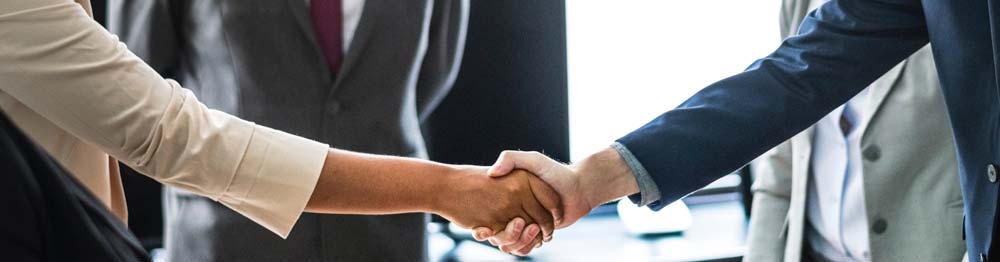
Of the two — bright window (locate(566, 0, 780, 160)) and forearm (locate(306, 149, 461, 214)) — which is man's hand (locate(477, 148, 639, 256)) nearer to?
forearm (locate(306, 149, 461, 214))

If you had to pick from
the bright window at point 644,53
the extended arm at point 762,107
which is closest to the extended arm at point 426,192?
the extended arm at point 762,107

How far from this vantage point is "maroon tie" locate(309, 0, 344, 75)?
2.73 meters

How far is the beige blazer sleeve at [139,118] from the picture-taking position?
66.6 inches

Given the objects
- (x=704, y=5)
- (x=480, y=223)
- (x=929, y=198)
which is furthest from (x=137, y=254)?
(x=704, y=5)

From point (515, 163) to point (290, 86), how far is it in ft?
1.68

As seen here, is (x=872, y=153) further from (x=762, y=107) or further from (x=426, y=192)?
(x=426, y=192)

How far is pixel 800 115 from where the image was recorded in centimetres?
231

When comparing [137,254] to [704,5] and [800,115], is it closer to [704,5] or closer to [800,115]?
[800,115]

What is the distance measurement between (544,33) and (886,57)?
1369 millimetres

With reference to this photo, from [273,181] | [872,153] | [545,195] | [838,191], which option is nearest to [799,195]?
[838,191]

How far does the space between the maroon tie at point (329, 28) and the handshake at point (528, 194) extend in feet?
1.58

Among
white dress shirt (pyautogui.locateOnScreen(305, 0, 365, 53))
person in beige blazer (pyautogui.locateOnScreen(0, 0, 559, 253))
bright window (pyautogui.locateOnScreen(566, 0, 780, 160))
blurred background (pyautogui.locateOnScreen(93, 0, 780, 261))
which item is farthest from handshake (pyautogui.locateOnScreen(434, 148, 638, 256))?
bright window (pyautogui.locateOnScreen(566, 0, 780, 160))

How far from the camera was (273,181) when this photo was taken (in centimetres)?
192

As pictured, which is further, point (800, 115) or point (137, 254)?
point (800, 115)
